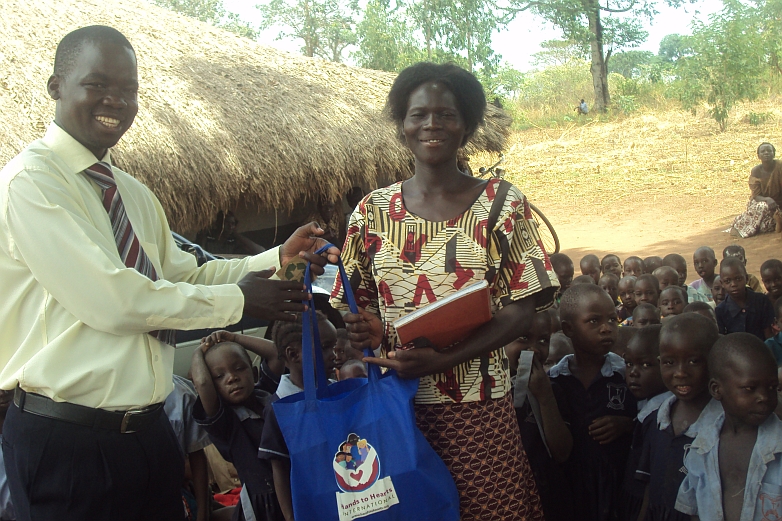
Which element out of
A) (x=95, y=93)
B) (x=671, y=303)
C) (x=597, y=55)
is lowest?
(x=671, y=303)

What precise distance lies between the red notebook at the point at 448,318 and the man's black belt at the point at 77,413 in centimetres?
77

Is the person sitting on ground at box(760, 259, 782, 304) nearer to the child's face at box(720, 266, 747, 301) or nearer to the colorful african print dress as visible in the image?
the child's face at box(720, 266, 747, 301)

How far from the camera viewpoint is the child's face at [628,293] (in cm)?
545

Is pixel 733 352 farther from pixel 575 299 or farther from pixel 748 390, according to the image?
pixel 575 299

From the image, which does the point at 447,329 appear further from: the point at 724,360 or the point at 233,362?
the point at 233,362

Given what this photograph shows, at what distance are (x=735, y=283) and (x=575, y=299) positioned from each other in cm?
265

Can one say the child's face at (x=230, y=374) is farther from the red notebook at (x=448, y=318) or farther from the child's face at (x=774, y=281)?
the child's face at (x=774, y=281)

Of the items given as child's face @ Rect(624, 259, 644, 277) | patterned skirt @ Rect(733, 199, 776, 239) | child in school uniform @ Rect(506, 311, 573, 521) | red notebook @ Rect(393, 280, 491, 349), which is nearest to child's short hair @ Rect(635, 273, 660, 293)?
child's face @ Rect(624, 259, 644, 277)

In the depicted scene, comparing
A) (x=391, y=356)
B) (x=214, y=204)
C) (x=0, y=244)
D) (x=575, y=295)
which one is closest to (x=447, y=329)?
(x=391, y=356)

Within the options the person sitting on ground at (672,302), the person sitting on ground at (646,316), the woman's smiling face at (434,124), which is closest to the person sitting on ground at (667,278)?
the person sitting on ground at (672,302)

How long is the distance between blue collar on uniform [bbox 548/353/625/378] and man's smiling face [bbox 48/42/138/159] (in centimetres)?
192

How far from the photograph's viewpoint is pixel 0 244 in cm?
188

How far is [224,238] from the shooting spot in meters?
7.61

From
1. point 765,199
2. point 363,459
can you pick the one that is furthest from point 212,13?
point 363,459
